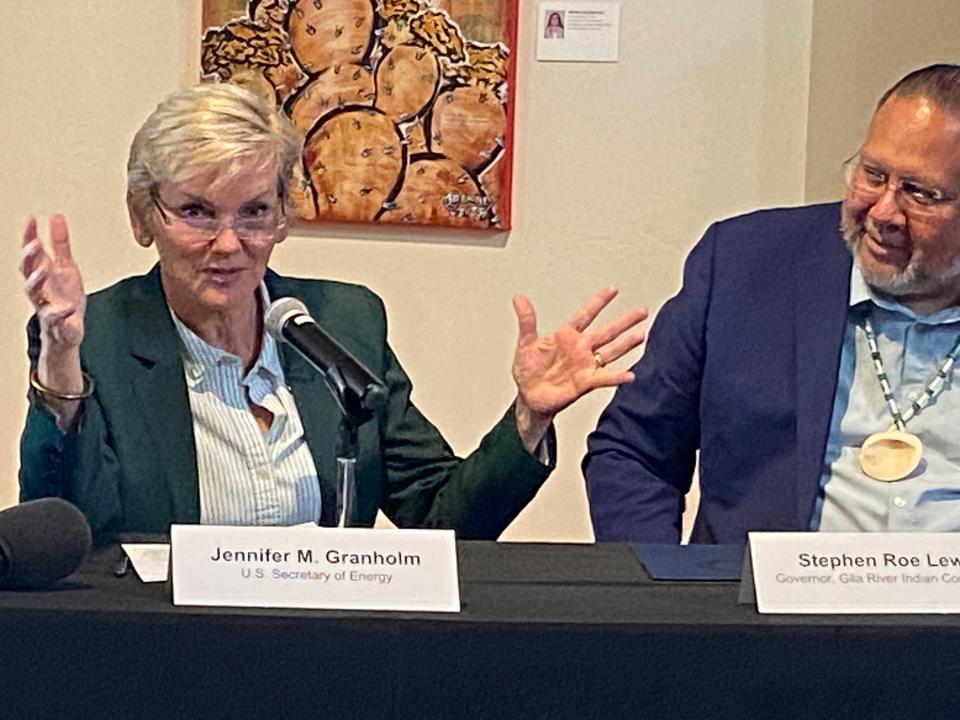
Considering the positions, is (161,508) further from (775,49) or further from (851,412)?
(775,49)

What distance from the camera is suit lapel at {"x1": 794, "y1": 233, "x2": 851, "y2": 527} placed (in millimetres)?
1953

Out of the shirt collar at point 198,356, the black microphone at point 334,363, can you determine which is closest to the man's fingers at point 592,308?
the black microphone at point 334,363

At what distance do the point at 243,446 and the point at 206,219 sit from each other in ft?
1.01

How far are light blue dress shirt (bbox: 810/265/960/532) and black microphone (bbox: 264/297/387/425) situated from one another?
781 millimetres

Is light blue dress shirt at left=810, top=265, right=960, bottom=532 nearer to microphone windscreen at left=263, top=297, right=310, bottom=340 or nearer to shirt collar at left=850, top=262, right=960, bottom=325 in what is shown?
shirt collar at left=850, top=262, right=960, bottom=325

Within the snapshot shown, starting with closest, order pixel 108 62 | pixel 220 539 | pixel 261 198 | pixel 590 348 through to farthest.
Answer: pixel 220 539 → pixel 590 348 → pixel 261 198 → pixel 108 62

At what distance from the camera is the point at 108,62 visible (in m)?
3.09

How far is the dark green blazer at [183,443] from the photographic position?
1.69 metres

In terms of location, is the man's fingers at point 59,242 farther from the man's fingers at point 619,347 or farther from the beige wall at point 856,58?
the beige wall at point 856,58

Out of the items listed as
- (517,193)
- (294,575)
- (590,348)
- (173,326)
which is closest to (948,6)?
(517,193)

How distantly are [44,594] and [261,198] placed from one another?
2.71 feet

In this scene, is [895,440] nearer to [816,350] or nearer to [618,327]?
[816,350]

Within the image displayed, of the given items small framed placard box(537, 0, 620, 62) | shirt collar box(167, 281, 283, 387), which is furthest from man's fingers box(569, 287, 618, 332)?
small framed placard box(537, 0, 620, 62)

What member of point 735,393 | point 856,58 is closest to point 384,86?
point 856,58
